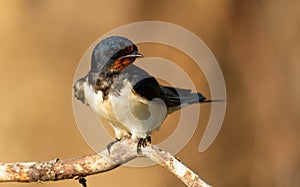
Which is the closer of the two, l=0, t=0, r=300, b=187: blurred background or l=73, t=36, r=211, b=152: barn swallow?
l=73, t=36, r=211, b=152: barn swallow

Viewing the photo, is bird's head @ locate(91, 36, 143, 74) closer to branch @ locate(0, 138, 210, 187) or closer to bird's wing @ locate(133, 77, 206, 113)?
bird's wing @ locate(133, 77, 206, 113)

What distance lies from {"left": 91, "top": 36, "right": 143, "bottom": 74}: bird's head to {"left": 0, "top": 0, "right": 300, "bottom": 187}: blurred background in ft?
4.51

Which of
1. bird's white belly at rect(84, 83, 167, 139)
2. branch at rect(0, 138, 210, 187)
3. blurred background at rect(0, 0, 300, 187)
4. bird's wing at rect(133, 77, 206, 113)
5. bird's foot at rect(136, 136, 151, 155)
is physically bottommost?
branch at rect(0, 138, 210, 187)

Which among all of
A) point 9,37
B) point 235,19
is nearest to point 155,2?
point 235,19

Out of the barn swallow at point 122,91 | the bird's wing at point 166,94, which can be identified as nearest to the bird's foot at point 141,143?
the barn swallow at point 122,91

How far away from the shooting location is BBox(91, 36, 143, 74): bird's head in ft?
8.80

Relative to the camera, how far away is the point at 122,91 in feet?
9.01

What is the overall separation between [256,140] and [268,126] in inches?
3.7

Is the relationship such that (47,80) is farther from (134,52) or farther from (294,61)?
(134,52)

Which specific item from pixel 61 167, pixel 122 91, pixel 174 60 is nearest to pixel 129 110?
pixel 122 91

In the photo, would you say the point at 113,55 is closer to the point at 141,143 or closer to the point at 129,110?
the point at 129,110

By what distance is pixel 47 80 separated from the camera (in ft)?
13.8

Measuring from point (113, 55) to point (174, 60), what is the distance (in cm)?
155

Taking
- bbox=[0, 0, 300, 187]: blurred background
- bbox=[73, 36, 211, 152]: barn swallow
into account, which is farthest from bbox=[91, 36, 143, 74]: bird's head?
bbox=[0, 0, 300, 187]: blurred background
